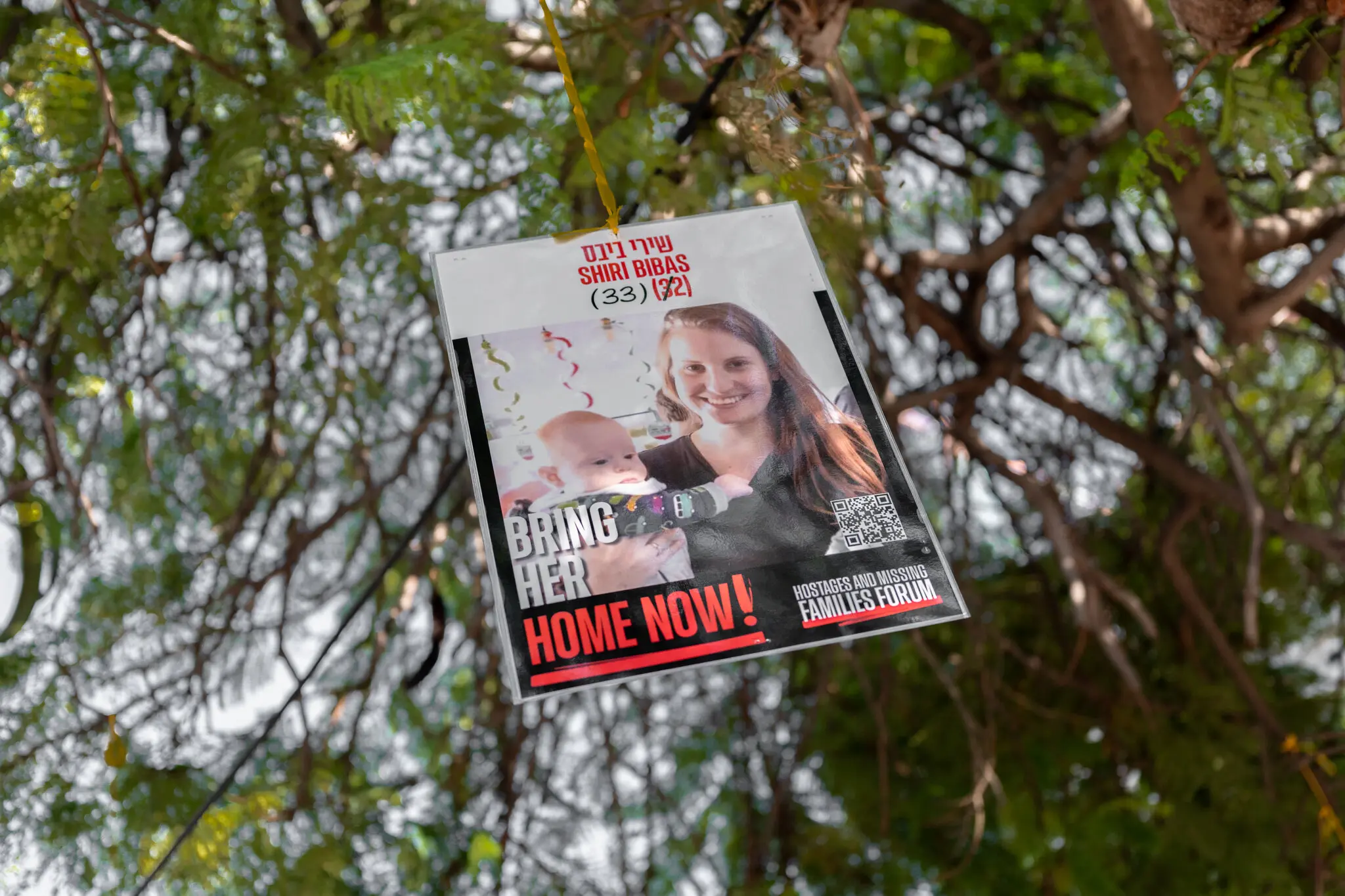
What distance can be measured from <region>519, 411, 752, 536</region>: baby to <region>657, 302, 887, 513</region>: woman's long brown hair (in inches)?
1.6

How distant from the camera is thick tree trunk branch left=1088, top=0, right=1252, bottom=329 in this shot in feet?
3.66

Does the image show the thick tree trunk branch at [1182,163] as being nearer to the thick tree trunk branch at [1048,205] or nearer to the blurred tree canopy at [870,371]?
the blurred tree canopy at [870,371]

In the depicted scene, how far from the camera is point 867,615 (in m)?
0.65

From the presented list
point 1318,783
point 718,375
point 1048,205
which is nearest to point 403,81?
point 718,375

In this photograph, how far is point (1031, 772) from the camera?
2018 mm

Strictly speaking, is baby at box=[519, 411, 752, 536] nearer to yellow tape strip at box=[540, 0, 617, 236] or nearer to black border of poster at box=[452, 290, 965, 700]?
black border of poster at box=[452, 290, 965, 700]

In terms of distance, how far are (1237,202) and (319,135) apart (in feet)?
6.26

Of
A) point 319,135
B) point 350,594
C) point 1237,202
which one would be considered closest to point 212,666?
point 350,594

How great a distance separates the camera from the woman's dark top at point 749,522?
26.0 inches

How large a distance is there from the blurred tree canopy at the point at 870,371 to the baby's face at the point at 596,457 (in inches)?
11.7

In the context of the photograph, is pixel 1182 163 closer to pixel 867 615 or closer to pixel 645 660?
pixel 867 615

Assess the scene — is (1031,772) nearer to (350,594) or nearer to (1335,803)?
(1335,803)

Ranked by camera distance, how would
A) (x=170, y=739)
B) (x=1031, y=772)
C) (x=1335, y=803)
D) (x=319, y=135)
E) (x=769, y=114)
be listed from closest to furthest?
1. (x=769, y=114)
2. (x=319, y=135)
3. (x=170, y=739)
4. (x=1335, y=803)
5. (x=1031, y=772)

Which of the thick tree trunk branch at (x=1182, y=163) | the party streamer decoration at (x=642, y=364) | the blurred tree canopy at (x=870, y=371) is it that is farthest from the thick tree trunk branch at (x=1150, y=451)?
the party streamer decoration at (x=642, y=364)
